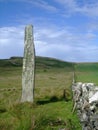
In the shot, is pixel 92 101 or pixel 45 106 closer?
pixel 92 101

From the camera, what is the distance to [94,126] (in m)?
9.33

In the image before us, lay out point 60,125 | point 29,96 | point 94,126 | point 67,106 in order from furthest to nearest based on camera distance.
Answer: point 29,96 → point 67,106 → point 60,125 → point 94,126

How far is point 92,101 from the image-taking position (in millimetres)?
9828

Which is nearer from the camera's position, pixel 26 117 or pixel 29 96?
pixel 26 117

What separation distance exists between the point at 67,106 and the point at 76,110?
2.29 meters

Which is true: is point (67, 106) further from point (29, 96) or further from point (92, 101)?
point (92, 101)

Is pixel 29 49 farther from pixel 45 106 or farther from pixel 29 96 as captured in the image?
pixel 45 106

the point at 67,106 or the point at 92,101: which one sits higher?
the point at 92,101

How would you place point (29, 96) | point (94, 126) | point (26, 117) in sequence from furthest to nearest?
point (29, 96) < point (26, 117) < point (94, 126)

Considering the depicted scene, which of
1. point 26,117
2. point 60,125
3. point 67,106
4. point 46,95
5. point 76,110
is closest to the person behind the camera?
point 26,117

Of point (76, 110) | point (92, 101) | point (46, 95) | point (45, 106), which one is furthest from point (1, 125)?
point (46, 95)

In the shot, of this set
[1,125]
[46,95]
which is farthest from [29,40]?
[1,125]

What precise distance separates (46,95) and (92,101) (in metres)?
14.1

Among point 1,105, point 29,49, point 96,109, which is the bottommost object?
point 1,105
